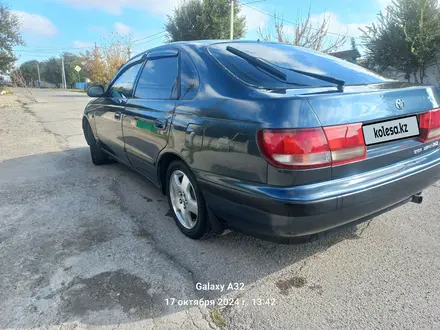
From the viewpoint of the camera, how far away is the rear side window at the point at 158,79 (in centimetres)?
276

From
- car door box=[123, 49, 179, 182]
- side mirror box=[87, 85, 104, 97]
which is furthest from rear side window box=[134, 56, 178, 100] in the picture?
side mirror box=[87, 85, 104, 97]

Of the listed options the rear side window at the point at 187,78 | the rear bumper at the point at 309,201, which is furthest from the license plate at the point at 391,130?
the rear side window at the point at 187,78

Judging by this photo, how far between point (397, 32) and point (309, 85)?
1477 centimetres

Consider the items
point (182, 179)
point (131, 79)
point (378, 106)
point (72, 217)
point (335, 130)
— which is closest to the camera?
point (335, 130)

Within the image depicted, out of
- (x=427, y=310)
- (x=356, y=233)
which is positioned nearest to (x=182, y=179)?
(x=356, y=233)

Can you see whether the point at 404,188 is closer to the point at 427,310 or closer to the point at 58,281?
the point at 427,310

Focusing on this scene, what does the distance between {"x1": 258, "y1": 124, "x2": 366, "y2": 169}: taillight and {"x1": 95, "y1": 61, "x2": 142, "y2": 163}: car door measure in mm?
2197

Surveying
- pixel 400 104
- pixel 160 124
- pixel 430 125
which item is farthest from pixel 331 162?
pixel 160 124

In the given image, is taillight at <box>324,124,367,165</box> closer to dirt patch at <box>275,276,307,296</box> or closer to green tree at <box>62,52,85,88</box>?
dirt patch at <box>275,276,307,296</box>

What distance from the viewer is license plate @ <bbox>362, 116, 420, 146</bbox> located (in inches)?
75.9

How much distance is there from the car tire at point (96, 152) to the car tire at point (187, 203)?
2.29m

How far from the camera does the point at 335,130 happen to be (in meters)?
1.79

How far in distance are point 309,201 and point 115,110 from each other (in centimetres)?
277

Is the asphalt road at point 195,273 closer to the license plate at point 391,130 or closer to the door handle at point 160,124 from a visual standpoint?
the license plate at point 391,130
